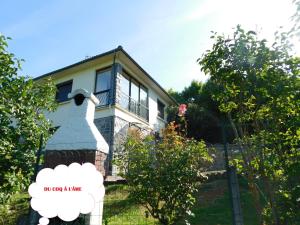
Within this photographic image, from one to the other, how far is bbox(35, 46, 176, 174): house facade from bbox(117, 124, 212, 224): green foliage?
656cm

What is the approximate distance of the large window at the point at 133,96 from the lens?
15.1m

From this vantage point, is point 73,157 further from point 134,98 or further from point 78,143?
point 134,98

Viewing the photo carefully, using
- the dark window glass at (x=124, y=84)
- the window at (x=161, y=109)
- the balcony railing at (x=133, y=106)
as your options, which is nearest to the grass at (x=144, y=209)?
the balcony railing at (x=133, y=106)

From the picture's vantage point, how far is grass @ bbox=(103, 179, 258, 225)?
22.4 feet

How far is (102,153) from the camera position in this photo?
4391mm

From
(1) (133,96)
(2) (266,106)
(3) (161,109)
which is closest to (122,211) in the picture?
(2) (266,106)

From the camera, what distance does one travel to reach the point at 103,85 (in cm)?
1485

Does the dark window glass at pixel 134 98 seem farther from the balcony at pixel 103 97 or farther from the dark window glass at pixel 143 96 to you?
the balcony at pixel 103 97

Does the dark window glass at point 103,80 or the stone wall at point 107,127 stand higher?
the dark window glass at point 103,80

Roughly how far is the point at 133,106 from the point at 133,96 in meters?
0.62

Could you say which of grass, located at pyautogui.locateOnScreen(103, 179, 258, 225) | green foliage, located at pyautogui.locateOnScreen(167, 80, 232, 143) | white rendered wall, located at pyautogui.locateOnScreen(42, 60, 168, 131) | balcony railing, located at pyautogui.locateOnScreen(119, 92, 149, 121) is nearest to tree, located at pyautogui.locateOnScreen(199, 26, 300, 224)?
grass, located at pyautogui.locateOnScreen(103, 179, 258, 225)

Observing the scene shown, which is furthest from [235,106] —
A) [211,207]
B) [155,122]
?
[155,122]

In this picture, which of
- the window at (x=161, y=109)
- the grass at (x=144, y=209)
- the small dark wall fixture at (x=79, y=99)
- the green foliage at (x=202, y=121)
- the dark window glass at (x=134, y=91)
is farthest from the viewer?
the window at (x=161, y=109)

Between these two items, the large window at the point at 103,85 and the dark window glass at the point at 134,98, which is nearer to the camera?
the large window at the point at 103,85
